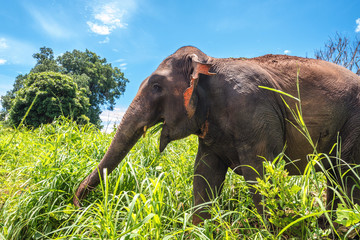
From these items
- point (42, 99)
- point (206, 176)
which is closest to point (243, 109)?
point (206, 176)

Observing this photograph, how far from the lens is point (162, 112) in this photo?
2531 mm

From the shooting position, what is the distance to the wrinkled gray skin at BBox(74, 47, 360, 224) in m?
2.24

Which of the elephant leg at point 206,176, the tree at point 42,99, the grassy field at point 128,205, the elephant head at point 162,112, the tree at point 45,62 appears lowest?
the grassy field at point 128,205

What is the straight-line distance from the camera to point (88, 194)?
2.74 metres

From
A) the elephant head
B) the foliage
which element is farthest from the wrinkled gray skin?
the foliage

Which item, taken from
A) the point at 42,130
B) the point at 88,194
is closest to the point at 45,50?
the point at 42,130

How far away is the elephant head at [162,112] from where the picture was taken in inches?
96.0

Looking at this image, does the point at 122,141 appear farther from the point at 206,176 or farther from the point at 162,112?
the point at 206,176

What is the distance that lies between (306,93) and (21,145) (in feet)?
15.4

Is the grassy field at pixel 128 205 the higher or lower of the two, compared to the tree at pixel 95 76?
lower

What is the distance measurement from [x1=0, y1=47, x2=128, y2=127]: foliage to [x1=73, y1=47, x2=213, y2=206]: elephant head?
26.6 m

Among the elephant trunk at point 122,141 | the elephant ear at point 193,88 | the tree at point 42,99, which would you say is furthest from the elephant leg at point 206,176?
the tree at point 42,99

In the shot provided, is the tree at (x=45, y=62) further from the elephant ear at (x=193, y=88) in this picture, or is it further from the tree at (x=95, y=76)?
the elephant ear at (x=193, y=88)

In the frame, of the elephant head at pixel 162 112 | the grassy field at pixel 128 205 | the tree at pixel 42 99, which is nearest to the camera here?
the grassy field at pixel 128 205
